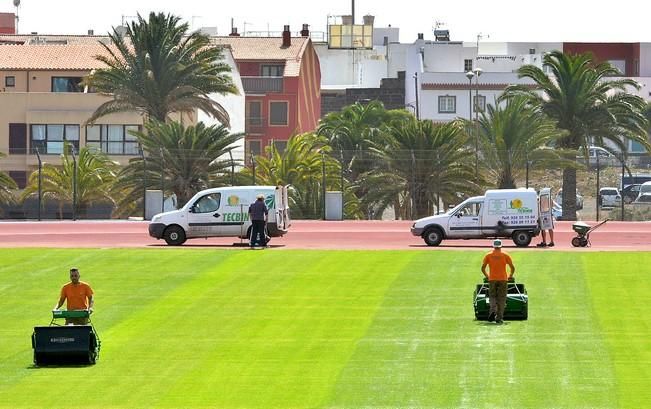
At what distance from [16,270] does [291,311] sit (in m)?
10.0

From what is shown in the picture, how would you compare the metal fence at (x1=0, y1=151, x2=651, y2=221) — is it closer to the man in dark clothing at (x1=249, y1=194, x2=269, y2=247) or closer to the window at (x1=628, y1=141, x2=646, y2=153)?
the man in dark clothing at (x1=249, y1=194, x2=269, y2=247)

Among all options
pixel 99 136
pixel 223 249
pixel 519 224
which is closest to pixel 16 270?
pixel 223 249

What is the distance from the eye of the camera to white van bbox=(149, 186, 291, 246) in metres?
49.1

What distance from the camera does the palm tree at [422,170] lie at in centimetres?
6875

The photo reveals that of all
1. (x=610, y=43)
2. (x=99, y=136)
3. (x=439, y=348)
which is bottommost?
(x=439, y=348)

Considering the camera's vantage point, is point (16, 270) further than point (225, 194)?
No

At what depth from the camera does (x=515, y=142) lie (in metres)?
72.8

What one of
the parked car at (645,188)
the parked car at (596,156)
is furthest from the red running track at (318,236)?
the parked car at (645,188)

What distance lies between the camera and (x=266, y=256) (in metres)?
46.1

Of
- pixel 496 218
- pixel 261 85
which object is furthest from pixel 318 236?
pixel 261 85

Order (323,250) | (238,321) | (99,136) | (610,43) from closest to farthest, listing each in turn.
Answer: (238,321)
(323,250)
(99,136)
(610,43)

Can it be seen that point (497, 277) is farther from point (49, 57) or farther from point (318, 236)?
point (49, 57)

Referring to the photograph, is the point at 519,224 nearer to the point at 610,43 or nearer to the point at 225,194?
the point at 225,194

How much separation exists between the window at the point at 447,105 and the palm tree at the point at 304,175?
48.2 m
